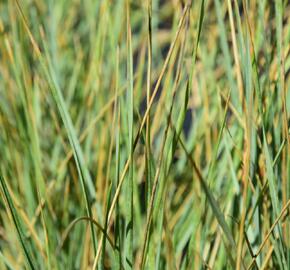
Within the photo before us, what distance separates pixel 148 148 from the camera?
743mm

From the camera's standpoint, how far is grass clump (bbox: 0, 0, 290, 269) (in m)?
0.75

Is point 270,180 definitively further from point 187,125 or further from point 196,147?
point 187,125

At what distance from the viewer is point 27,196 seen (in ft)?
3.64

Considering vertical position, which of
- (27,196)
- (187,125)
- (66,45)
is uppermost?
(66,45)

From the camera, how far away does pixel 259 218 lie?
0.83m

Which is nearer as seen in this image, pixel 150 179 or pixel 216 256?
pixel 150 179

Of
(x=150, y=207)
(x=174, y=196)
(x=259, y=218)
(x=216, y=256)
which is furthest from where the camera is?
(x=174, y=196)

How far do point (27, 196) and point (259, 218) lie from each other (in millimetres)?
418

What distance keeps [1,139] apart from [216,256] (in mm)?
451

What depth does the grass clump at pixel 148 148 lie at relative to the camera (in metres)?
0.75

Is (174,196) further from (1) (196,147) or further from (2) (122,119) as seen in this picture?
(2) (122,119)

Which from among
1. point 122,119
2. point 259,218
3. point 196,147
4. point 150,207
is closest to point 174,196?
point 196,147

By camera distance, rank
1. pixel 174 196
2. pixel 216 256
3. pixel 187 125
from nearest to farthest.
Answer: pixel 216 256, pixel 174 196, pixel 187 125

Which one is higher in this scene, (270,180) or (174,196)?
(270,180)
